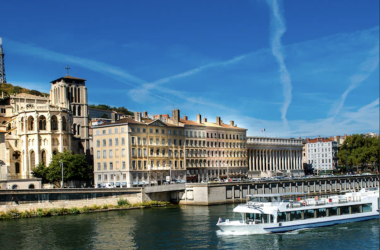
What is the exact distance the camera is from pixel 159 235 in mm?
48562

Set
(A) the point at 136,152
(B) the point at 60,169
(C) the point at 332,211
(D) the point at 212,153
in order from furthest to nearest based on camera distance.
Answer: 1. (D) the point at 212,153
2. (A) the point at 136,152
3. (B) the point at 60,169
4. (C) the point at 332,211

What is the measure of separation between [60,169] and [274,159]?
6844 cm

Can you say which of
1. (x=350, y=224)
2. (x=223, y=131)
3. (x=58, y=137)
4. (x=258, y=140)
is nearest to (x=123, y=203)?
(x=58, y=137)

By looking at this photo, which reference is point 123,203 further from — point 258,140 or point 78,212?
point 258,140

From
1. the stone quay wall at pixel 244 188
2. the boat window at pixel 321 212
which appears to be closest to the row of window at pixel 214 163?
the stone quay wall at pixel 244 188

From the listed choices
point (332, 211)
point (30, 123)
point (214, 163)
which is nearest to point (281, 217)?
point (332, 211)

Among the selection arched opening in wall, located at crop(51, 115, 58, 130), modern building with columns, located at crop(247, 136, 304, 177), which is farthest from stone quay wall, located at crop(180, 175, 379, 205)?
arched opening in wall, located at crop(51, 115, 58, 130)

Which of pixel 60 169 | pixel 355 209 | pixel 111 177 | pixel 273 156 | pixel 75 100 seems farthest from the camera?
pixel 273 156

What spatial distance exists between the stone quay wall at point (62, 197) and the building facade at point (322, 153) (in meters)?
96.1

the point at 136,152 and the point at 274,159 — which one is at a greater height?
the point at 136,152

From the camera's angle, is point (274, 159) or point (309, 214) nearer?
point (309, 214)

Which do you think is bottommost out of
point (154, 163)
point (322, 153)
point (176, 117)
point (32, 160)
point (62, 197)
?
point (62, 197)

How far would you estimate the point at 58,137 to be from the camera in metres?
97.6

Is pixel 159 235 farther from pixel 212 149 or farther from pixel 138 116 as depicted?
pixel 212 149
